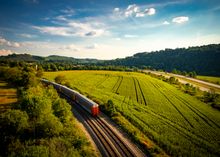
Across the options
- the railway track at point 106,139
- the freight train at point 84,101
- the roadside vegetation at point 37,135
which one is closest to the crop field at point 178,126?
the railway track at point 106,139

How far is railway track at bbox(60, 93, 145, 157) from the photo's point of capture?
24953 millimetres

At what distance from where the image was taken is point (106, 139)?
28703mm

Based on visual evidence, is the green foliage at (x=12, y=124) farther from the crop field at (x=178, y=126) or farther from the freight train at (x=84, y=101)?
the crop field at (x=178, y=126)

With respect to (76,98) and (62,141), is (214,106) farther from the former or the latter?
(62,141)

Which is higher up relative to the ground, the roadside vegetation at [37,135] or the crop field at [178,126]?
the roadside vegetation at [37,135]

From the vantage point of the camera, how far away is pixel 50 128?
26391 mm

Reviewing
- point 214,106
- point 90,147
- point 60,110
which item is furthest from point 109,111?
point 214,106

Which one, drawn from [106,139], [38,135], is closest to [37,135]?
[38,135]

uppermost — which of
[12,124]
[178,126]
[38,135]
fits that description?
[12,124]

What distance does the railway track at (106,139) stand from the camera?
81.9 feet

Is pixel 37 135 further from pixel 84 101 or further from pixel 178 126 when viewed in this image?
pixel 178 126

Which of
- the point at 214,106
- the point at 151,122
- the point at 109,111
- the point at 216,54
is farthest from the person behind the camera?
the point at 216,54

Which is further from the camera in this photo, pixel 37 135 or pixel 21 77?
pixel 21 77

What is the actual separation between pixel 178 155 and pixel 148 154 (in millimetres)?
4124
